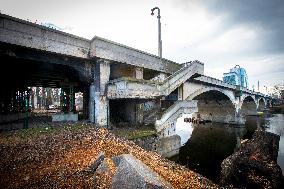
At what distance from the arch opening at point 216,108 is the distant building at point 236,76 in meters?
39.4

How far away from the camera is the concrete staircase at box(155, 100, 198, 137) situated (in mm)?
15238

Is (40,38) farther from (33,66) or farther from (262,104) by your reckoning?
(262,104)

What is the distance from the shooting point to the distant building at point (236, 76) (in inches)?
3071

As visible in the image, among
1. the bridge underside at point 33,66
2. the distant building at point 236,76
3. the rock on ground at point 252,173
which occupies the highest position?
the distant building at point 236,76

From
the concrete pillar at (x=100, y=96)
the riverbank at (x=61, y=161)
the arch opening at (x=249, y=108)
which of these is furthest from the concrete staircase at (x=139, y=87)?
the arch opening at (x=249, y=108)

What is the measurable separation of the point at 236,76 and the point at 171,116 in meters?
72.4

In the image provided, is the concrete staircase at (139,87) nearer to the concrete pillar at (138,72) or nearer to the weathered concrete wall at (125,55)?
the weathered concrete wall at (125,55)

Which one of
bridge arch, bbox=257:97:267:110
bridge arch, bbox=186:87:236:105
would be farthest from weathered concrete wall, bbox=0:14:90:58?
bridge arch, bbox=257:97:267:110

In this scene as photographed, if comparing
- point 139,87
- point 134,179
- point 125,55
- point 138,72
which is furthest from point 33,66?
point 134,179

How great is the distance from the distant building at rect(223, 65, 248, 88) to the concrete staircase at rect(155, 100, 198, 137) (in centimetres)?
6554

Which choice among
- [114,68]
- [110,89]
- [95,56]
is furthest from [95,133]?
[114,68]

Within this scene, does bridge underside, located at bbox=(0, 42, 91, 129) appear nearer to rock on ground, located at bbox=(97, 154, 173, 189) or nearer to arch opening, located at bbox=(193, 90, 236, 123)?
rock on ground, located at bbox=(97, 154, 173, 189)

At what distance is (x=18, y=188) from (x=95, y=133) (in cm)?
584

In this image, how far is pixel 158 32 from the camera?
97.3 ft
